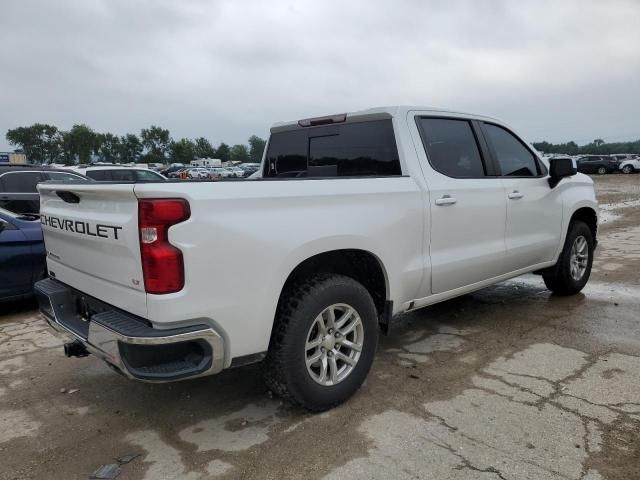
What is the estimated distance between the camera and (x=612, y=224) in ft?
39.5

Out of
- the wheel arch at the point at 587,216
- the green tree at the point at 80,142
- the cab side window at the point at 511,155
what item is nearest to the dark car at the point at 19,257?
the cab side window at the point at 511,155

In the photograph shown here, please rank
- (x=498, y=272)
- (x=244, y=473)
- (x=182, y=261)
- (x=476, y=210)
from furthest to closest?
(x=498, y=272)
(x=476, y=210)
(x=244, y=473)
(x=182, y=261)

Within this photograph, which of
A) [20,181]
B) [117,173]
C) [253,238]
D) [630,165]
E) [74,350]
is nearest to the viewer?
[253,238]

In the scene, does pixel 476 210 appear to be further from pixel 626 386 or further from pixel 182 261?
pixel 182 261

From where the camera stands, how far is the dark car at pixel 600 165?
132ft

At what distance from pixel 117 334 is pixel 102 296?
1.44 feet

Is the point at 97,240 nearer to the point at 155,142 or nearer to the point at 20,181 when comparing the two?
the point at 20,181

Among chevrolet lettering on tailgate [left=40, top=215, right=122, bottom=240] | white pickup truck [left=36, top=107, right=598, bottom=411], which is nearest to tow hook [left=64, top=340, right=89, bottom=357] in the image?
white pickup truck [left=36, top=107, right=598, bottom=411]

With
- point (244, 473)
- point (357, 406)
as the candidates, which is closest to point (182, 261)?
point (244, 473)

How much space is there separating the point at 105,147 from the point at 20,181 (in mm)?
104552

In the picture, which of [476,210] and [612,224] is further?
[612,224]

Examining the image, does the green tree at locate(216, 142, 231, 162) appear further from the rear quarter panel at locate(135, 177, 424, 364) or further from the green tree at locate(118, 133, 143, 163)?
the rear quarter panel at locate(135, 177, 424, 364)

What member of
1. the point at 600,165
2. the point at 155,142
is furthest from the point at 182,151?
the point at 600,165

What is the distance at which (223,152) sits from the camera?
405 ft
